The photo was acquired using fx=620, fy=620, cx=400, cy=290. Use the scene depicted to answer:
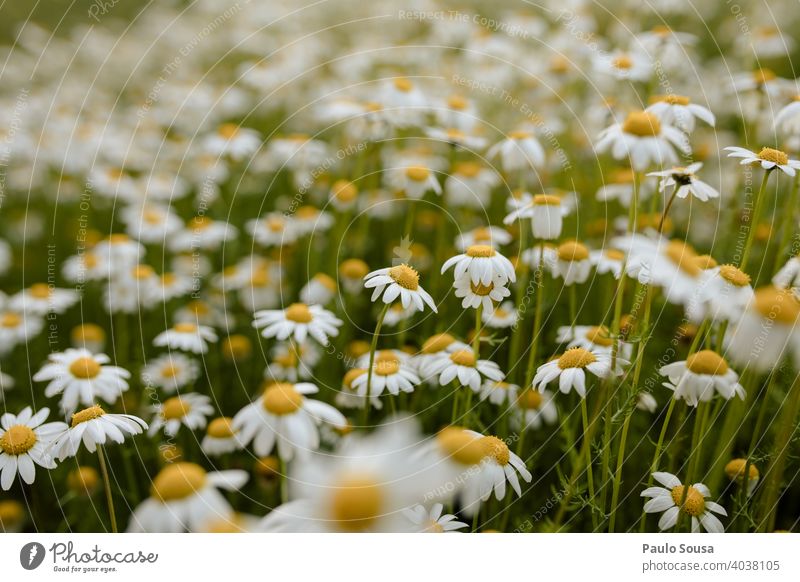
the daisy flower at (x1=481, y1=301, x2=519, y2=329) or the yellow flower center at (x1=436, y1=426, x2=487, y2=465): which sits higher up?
the daisy flower at (x1=481, y1=301, x2=519, y2=329)

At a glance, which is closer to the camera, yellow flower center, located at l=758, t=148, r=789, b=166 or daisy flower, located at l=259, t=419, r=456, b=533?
daisy flower, located at l=259, t=419, r=456, b=533

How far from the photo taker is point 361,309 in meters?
1.63

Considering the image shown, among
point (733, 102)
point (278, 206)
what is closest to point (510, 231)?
point (278, 206)

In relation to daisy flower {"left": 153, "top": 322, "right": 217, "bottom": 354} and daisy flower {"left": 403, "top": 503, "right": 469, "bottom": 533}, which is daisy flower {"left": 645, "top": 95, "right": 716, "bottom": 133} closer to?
daisy flower {"left": 403, "top": 503, "right": 469, "bottom": 533}

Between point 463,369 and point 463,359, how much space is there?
0.02 meters

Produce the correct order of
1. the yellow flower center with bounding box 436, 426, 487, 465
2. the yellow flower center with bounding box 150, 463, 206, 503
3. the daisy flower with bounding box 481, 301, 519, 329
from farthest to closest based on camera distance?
the daisy flower with bounding box 481, 301, 519, 329 → the yellow flower center with bounding box 436, 426, 487, 465 → the yellow flower center with bounding box 150, 463, 206, 503

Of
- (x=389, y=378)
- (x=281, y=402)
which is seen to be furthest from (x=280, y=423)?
(x=389, y=378)

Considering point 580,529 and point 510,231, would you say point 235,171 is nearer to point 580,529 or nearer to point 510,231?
point 510,231

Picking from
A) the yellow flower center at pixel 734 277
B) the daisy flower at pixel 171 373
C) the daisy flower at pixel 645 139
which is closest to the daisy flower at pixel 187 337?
the daisy flower at pixel 171 373

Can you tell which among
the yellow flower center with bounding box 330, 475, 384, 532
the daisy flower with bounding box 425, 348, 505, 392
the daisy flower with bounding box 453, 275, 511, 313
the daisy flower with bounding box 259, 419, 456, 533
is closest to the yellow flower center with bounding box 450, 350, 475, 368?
the daisy flower with bounding box 425, 348, 505, 392

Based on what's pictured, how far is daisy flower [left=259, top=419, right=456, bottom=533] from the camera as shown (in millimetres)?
763

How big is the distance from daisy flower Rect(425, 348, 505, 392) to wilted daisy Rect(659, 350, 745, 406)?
277 mm

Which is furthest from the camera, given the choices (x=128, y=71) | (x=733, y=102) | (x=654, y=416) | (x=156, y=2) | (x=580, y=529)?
(x=156, y=2)

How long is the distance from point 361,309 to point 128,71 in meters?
2.04
